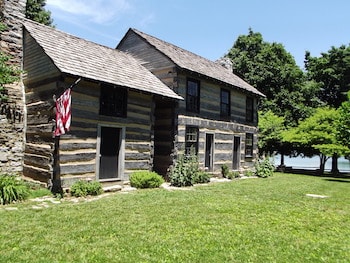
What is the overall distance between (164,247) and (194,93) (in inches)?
456

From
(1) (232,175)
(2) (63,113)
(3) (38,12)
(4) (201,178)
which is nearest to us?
(2) (63,113)

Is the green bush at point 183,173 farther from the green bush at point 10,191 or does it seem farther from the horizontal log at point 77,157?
the green bush at point 10,191

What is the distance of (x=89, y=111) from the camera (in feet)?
35.9

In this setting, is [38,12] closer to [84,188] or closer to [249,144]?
[84,188]

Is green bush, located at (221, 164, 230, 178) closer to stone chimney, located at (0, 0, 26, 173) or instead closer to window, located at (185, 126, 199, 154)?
window, located at (185, 126, 199, 154)

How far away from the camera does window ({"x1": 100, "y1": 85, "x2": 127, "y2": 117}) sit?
453 inches

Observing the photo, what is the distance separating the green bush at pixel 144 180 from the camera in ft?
39.0

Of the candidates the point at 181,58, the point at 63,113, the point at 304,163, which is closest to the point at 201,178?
the point at 181,58

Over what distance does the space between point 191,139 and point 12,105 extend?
8484mm

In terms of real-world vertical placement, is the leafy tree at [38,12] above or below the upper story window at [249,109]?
above

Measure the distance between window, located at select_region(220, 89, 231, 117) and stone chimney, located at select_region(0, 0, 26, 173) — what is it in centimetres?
1081

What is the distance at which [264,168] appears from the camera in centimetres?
1928

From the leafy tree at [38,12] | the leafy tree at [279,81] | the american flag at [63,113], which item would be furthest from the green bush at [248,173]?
the leafy tree at [38,12]

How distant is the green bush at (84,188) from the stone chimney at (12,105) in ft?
10.5
